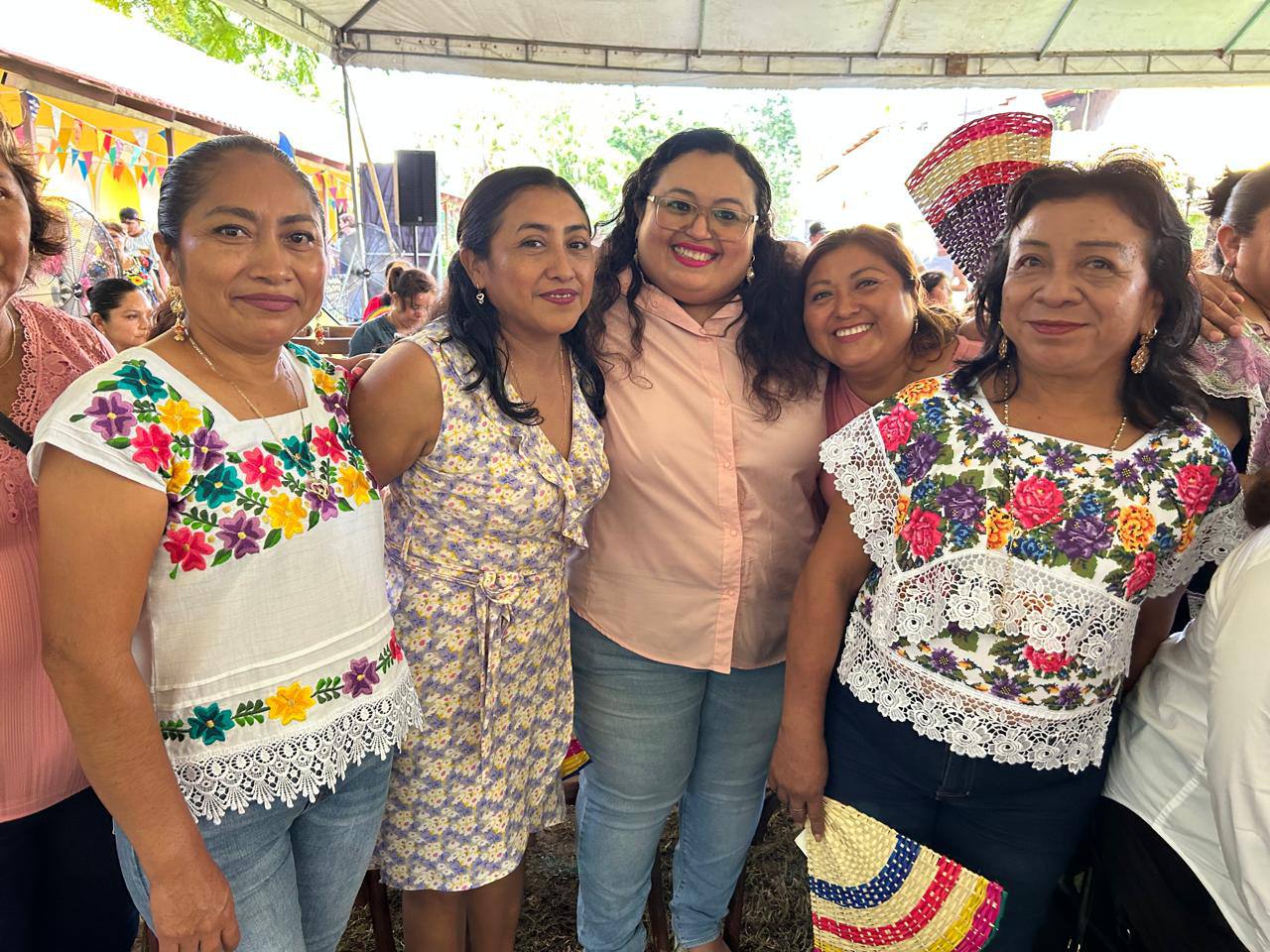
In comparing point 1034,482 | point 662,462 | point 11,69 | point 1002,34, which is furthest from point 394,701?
point 11,69

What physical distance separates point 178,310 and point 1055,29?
5229 mm

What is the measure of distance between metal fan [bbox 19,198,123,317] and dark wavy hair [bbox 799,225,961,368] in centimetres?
544

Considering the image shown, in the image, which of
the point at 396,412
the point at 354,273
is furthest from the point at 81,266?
the point at 396,412

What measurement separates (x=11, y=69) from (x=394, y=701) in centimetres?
672

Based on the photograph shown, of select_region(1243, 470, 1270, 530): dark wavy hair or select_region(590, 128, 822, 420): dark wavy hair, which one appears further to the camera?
select_region(590, 128, 822, 420): dark wavy hair

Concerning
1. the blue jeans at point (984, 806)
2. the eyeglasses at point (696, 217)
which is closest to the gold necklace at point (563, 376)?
the eyeglasses at point (696, 217)

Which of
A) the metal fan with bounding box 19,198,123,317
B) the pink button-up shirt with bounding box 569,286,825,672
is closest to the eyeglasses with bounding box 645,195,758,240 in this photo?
the pink button-up shirt with bounding box 569,286,825,672

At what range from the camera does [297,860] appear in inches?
52.9

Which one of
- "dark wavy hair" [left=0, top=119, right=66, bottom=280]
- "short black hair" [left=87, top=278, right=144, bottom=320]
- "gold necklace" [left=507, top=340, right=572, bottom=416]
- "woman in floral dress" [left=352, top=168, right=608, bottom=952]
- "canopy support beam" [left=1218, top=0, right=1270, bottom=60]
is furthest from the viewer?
"canopy support beam" [left=1218, top=0, right=1270, bottom=60]

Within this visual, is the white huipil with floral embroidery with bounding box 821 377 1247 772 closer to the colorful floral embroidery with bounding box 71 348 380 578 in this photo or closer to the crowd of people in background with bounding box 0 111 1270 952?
the crowd of people in background with bounding box 0 111 1270 952

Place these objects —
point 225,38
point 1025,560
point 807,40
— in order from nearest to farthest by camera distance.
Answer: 1. point 1025,560
2. point 807,40
3. point 225,38

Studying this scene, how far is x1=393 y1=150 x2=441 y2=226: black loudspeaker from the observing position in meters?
9.73

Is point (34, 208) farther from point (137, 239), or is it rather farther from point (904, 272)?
point (137, 239)

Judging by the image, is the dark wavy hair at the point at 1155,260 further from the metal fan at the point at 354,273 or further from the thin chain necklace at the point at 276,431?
the metal fan at the point at 354,273
